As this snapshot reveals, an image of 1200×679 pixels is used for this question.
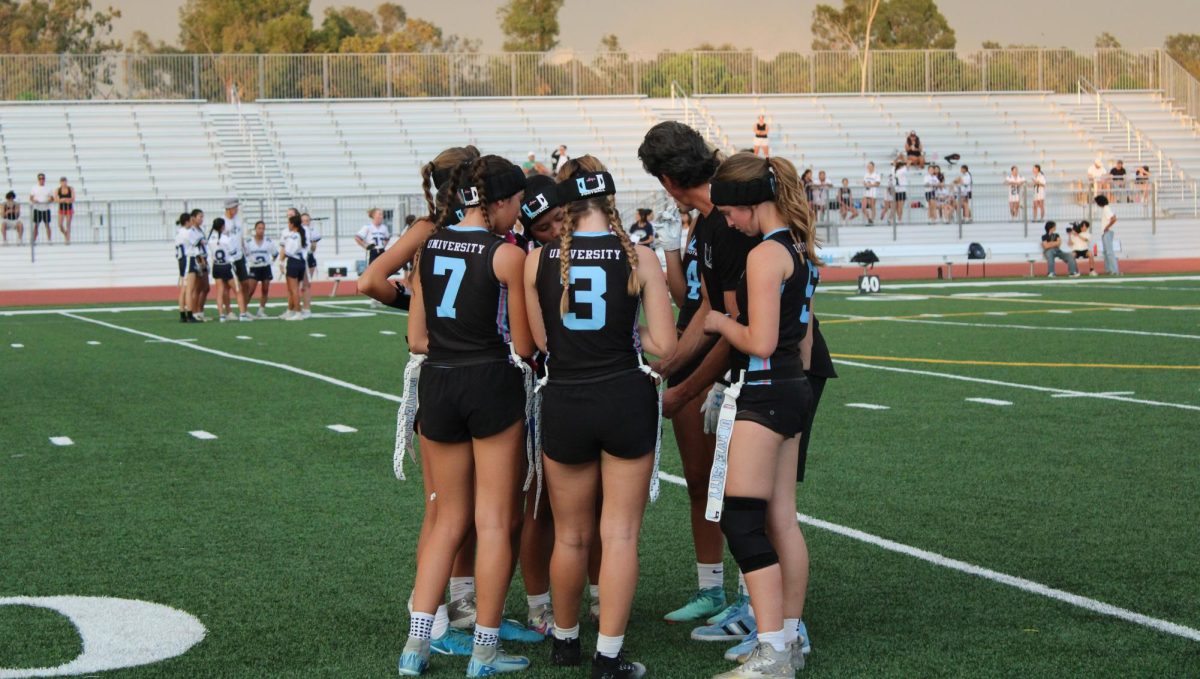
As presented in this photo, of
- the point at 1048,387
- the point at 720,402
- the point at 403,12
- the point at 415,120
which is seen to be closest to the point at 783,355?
the point at 720,402

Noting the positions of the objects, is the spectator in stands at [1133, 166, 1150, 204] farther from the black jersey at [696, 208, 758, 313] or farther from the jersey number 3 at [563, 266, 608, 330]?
the jersey number 3 at [563, 266, 608, 330]

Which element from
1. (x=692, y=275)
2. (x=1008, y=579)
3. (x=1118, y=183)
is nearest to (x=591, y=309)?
(x=692, y=275)

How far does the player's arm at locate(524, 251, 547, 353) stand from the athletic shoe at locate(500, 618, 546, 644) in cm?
123

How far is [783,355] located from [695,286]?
2.92 ft

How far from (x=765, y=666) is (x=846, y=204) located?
117ft

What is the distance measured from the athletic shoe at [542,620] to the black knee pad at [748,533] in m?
1.01

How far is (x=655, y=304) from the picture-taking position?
205 inches

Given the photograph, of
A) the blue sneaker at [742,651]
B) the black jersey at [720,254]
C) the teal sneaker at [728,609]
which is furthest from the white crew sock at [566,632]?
the black jersey at [720,254]

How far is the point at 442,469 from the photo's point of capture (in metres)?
5.62

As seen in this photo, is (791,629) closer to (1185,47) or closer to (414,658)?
(414,658)

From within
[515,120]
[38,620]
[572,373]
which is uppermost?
[515,120]

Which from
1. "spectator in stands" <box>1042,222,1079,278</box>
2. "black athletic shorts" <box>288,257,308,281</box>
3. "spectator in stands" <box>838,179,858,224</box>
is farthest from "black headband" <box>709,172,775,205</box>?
"spectator in stands" <box>838,179,858,224</box>

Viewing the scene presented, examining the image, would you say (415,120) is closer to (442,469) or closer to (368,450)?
(368,450)

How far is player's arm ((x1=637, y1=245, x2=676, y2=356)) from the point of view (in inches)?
204
